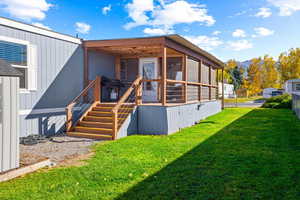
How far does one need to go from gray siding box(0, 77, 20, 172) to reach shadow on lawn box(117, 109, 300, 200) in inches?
82.2

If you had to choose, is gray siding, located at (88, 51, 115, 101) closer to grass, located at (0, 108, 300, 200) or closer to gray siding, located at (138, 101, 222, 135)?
gray siding, located at (138, 101, 222, 135)

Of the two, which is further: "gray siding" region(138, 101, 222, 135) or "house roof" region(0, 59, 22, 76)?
"gray siding" region(138, 101, 222, 135)

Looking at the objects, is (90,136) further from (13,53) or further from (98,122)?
(13,53)

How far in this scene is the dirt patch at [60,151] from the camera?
15.5ft

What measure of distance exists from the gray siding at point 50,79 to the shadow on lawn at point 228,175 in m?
4.44

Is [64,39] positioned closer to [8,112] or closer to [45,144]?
[45,144]

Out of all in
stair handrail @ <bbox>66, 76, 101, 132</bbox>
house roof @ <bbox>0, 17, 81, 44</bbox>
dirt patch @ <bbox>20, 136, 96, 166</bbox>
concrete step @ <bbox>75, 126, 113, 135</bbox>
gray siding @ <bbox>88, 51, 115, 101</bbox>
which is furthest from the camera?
gray siding @ <bbox>88, 51, 115, 101</bbox>

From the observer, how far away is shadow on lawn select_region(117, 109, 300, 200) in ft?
10.6

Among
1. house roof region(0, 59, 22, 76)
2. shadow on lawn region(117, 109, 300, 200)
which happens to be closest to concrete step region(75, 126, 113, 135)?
shadow on lawn region(117, 109, 300, 200)

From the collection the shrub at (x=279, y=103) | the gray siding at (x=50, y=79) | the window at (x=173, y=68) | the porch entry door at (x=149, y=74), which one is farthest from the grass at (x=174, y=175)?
the shrub at (x=279, y=103)

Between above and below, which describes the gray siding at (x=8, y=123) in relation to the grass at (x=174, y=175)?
above

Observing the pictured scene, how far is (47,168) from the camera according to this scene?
4336 mm

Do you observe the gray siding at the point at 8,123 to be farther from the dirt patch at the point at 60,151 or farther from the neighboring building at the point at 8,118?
the dirt patch at the point at 60,151


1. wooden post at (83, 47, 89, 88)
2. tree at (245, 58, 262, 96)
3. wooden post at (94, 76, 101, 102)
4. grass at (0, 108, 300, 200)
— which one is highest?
tree at (245, 58, 262, 96)
